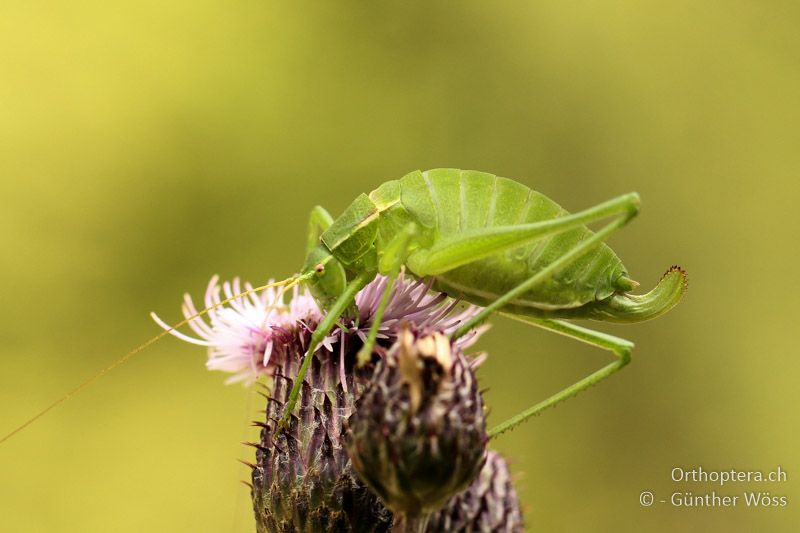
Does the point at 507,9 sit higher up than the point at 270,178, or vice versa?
the point at 507,9

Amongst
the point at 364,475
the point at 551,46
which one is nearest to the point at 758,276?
the point at 551,46

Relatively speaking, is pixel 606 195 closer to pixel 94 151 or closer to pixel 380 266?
pixel 94 151

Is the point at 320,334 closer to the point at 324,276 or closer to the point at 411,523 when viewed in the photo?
the point at 324,276

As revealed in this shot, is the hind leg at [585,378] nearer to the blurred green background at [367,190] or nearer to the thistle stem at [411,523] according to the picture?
the thistle stem at [411,523]

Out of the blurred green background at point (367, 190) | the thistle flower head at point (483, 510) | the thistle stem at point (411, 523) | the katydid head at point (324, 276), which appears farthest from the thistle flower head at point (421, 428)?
the blurred green background at point (367, 190)

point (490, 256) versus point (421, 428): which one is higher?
point (490, 256)

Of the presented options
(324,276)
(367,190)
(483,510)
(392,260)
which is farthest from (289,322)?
(367,190)

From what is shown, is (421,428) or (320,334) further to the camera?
(320,334)
